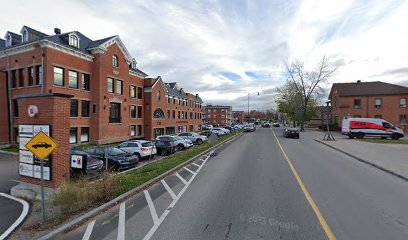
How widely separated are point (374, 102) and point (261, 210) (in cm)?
5304

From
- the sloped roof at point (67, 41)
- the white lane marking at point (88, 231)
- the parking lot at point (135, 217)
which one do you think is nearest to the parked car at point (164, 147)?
the parking lot at point (135, 217)

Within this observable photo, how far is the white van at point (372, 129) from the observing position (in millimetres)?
28391

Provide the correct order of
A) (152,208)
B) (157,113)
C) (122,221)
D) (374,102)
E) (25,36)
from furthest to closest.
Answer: (374,102)
(157,113)
(25,36)
(152,208)
(122,221)

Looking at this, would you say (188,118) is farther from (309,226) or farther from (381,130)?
(309,226)

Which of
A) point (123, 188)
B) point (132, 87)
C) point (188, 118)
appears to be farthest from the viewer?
point (188, 118)

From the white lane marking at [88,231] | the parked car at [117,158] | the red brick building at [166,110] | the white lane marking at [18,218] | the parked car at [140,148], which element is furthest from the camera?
the red brick building at [166,110]

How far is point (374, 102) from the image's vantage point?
46.2 m

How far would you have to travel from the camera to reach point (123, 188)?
24.3 feet

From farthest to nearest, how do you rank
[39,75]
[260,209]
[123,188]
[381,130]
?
[381,130]
[39,75]
[123,188]
[260,209]

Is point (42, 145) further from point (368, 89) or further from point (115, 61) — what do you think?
point (368, 89)

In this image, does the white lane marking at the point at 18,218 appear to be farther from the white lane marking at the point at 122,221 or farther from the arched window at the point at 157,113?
the arched window at the point at 157,113

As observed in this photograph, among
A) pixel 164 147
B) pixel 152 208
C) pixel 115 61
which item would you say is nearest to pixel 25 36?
pixel 115 61

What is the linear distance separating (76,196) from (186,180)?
4.01m

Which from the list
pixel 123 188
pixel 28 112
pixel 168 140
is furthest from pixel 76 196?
pixel 168 140
